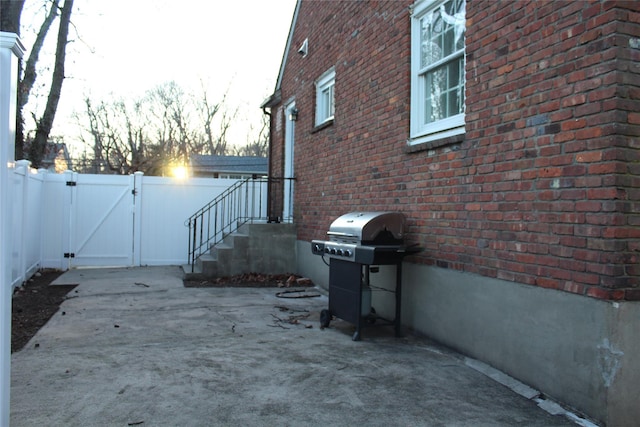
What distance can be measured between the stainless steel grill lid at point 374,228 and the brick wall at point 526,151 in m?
0.28

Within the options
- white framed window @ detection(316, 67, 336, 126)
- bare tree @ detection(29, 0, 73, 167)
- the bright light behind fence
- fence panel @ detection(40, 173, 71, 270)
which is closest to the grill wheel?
white framed window @ detection(316, 67, 336, 126)

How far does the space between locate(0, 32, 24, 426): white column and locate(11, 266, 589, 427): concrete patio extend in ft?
4.04

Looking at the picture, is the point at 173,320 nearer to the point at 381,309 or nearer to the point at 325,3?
the point at 381,309

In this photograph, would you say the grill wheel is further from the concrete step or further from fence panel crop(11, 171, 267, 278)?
fence panel crop(11, 171, 267, 278)

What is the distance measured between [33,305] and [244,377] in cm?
435

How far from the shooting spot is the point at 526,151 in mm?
3877

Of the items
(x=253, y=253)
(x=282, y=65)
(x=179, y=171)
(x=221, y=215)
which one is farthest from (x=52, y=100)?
(x=179, y=171)

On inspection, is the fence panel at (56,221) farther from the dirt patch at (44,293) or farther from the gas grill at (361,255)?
the gas grill at (361,255)

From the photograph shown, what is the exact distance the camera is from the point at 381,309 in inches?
247

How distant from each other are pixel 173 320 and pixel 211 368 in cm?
203

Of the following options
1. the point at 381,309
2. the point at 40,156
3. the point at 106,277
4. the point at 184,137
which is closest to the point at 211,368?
the point at 381,309

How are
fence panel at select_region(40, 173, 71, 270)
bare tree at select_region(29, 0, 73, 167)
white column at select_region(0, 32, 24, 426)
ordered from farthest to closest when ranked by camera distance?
bare tree at select_region(29, 0, 73, 167) → fence panel at select_region(40, 173, 71, 270) → white column at select_region(0, 32, 24, 426)

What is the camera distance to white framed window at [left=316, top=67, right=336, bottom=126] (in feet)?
28.0

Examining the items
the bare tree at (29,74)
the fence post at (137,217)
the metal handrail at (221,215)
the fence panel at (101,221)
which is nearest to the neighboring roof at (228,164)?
the bare tree at (29,74)
